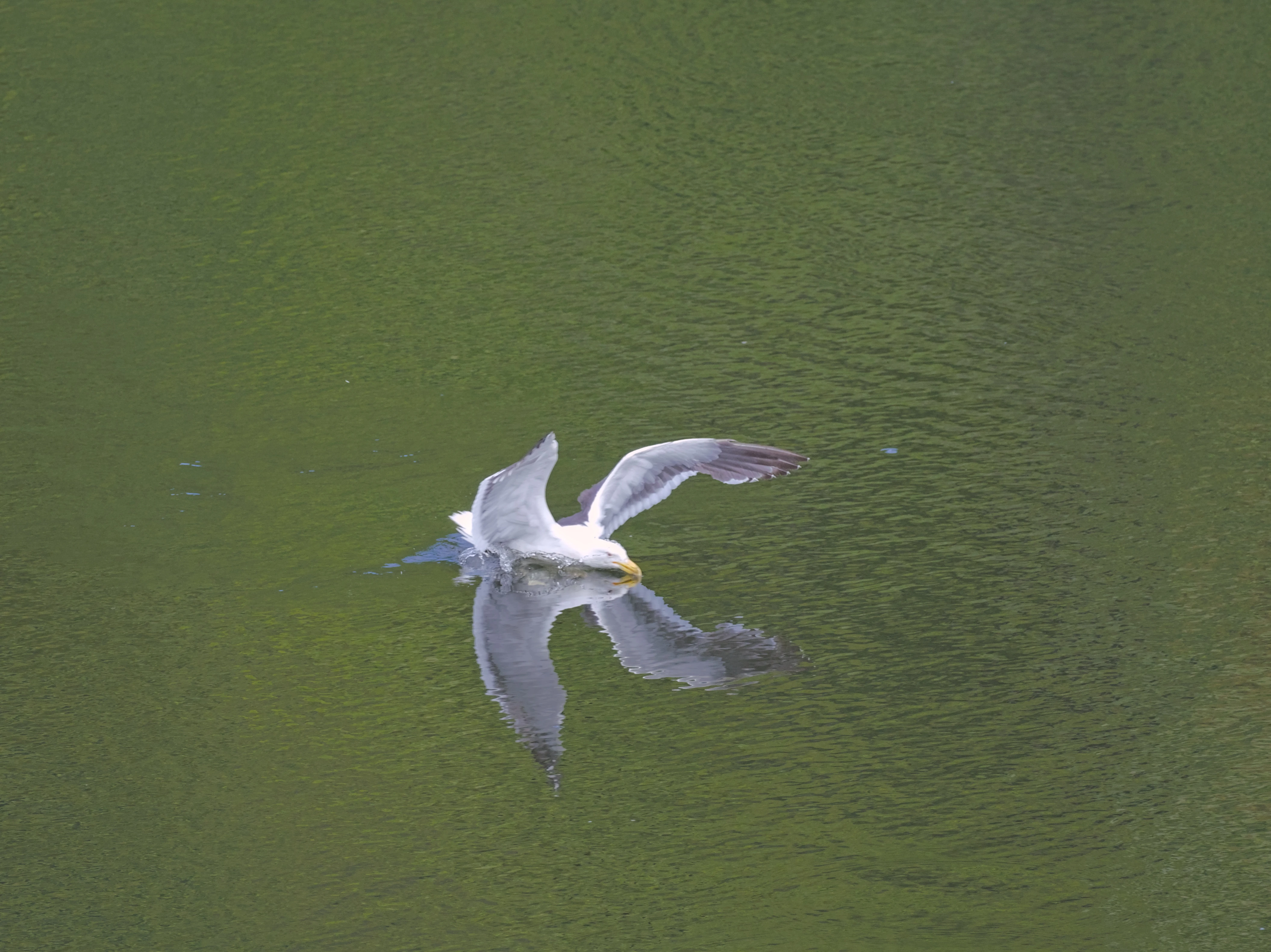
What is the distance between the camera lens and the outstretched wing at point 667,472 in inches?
288

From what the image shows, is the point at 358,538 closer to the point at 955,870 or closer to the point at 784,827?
the point at 784,827

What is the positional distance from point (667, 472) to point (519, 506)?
2.36ft

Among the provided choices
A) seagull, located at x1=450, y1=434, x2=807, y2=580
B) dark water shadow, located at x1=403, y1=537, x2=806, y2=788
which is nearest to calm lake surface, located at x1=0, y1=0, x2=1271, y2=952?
dark water shadow, located at x1=403, y1=537, x2=806, y2=788

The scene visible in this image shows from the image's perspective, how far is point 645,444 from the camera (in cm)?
839

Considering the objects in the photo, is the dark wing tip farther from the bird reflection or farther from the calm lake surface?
the bird reflection

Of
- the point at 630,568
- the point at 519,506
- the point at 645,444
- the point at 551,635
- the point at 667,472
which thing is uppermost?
the point at 645,444

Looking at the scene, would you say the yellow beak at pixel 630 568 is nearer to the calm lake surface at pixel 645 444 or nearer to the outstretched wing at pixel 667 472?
the calm lake surface at pixel 645 444

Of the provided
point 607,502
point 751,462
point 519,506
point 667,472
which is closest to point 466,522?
point 519,506

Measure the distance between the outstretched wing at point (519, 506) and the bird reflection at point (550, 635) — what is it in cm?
21

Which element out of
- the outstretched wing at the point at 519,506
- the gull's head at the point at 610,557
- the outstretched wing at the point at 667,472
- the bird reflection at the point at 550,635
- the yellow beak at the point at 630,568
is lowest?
the bird reflection at the point at 550,635

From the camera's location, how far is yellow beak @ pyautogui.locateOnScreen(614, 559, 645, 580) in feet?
23.6

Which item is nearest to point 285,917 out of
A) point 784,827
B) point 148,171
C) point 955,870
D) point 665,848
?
point 665,848

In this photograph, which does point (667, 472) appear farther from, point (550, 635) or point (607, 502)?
point (550, 635)

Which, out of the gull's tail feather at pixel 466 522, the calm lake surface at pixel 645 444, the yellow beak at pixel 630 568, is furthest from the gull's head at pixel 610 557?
the gull's tail feather at pixel 466 522
